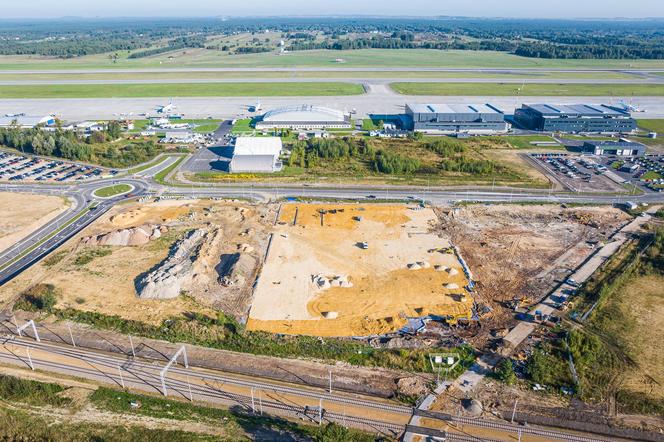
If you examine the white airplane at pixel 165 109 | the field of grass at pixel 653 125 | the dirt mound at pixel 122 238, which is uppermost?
the white airplane at pixel 165 109

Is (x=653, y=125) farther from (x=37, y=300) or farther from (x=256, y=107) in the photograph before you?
(x=37, y=300)

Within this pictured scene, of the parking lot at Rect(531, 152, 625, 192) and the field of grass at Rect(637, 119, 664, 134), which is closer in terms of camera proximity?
the parking lot at Rect(531, 152, 625, 192)

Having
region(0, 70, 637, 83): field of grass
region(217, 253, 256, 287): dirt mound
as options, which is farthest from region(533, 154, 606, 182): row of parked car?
region(0, 70, 637, 83): field of grass

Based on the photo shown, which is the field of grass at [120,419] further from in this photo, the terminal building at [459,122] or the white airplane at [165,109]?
the white airplane at [165,109]

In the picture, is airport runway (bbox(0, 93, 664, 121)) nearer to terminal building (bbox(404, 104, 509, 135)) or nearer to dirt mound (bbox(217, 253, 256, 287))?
terminal building (bbox(404, 104, 509, 135))

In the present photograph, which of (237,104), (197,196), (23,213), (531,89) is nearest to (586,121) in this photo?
(531,89)

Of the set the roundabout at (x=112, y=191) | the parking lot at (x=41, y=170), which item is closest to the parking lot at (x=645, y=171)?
the roundabout at (x=112, y=191)

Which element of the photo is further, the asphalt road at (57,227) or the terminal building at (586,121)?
the terminal building at (586,121)
